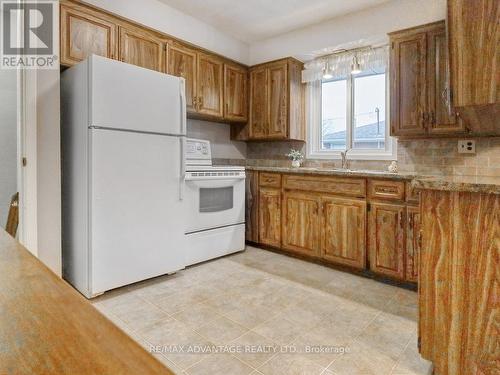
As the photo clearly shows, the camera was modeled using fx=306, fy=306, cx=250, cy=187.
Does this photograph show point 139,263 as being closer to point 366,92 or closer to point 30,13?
point 30,13

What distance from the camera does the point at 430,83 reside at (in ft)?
8.45

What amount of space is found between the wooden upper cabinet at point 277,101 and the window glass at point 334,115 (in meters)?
0.27

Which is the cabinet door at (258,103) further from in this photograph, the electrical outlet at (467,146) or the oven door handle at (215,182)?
the electrical outlet at (467,146)

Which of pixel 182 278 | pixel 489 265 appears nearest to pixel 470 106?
pixel 489 265

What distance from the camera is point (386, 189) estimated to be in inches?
101

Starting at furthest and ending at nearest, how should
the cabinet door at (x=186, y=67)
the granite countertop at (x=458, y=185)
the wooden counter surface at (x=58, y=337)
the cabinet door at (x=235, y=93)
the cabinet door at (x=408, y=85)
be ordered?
the cabinet door at (x=235, y=93), the cabinet door at (x=186, y=67), the cabinet door at (x=408, y=85), the granite countertop at (x=458, y=185), the wooden counter surface at (x=58, y=337)

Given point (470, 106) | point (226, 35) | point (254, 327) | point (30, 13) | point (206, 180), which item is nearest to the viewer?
point (470, 106)

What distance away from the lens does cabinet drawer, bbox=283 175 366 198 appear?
108 inches

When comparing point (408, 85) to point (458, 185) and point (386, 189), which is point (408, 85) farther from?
point (458, 185)

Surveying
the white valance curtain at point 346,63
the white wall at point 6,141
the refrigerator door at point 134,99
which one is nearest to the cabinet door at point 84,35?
the refrigerator door at point 134,99

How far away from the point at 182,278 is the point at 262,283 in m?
0.69

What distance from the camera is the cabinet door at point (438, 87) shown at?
2492 mm

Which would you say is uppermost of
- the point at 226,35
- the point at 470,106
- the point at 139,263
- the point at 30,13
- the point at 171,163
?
the point at 226,35

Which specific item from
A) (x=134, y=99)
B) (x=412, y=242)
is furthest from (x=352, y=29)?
(x=134, y=99)
